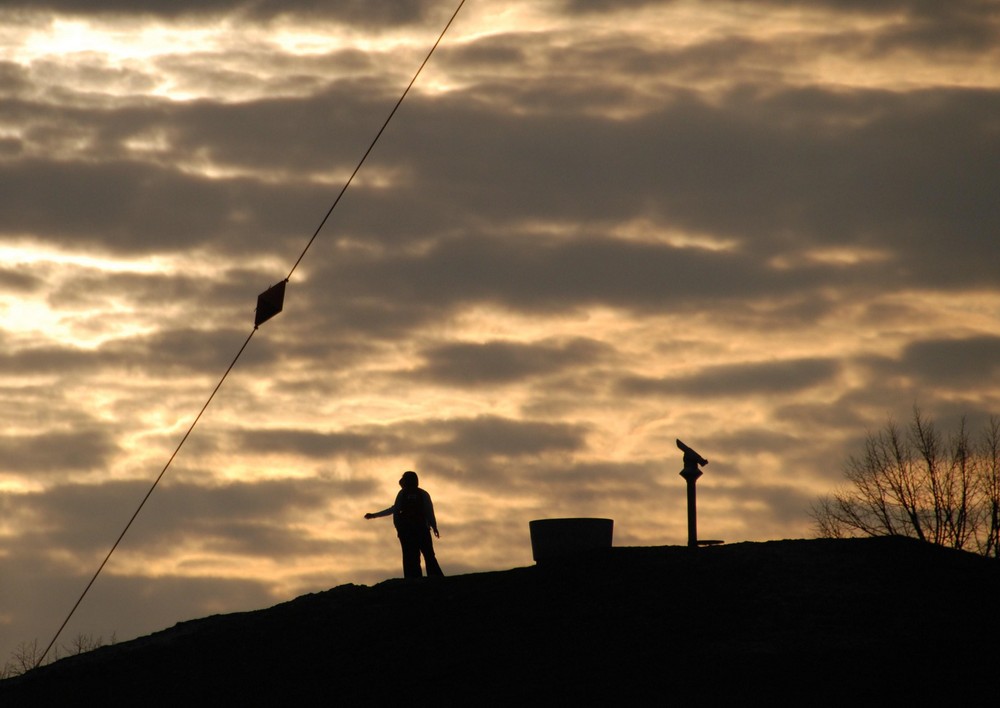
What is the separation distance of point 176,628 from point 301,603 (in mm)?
2102

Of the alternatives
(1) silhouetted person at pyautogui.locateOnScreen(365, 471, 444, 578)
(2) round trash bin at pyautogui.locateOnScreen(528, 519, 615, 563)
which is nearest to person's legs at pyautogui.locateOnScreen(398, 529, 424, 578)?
(1) silhouetted person at pyautogui.locateOnScreen(365, 471, 444, 578)

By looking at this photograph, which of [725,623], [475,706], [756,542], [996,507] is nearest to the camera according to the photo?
[475,706]

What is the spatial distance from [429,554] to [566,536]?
229cm

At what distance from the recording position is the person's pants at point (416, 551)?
71.2 feet

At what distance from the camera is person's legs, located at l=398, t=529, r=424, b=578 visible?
854 inches

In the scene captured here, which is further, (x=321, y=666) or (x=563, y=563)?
(x=563, y=563)

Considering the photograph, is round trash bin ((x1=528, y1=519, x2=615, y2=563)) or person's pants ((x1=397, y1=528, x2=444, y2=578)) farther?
round trash bin ((x1=528, y1=519, x2=615, y2=563))

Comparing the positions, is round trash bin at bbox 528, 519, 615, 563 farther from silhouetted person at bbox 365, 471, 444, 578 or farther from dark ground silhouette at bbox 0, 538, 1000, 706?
silhouetted person at bbox 365, 471, 444, 578

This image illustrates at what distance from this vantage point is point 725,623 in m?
18.5

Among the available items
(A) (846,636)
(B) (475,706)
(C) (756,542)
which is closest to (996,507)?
(C) (756,542)

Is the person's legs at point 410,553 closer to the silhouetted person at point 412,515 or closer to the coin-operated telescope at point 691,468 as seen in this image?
the silhouetted person at point 412,515

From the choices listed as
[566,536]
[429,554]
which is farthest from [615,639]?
[429,554]

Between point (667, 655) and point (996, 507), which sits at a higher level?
point (996, 507)

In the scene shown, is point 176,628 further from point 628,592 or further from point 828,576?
point 828,576
